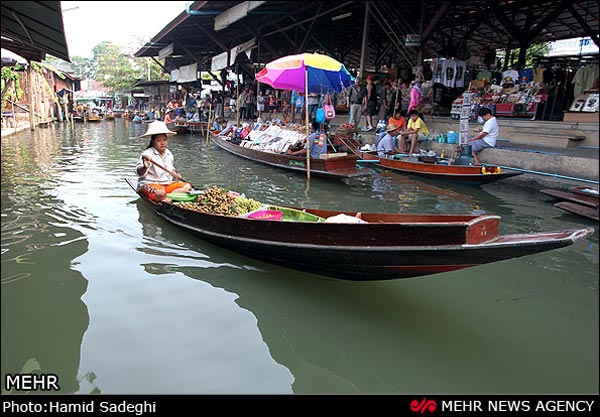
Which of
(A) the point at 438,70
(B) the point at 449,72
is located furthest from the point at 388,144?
(B) the point at 449,72

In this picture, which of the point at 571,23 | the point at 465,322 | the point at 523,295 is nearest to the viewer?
the point at 465,322

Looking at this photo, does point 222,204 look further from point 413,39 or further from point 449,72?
point 449,72

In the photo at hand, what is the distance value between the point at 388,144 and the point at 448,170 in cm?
242

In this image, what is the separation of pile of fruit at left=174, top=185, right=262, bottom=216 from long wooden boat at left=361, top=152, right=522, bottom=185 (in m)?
4.77

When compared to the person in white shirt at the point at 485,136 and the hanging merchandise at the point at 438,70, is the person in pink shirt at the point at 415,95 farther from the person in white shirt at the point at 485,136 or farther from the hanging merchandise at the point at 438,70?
the person in white shirt at the point at 485,136

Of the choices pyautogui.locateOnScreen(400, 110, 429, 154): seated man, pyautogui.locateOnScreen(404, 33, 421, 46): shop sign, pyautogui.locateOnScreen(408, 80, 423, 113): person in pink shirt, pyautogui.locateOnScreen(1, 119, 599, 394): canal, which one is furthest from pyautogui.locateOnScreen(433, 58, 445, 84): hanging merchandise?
pyautogui.locateOnScreen(1, 119, 599, 394): canal

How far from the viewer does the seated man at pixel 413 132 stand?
413 inches

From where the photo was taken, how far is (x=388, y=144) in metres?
10.4

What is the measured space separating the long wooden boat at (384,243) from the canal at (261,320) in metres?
0.34

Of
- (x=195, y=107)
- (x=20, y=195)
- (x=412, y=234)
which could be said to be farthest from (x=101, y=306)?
(x=195, y=107)
